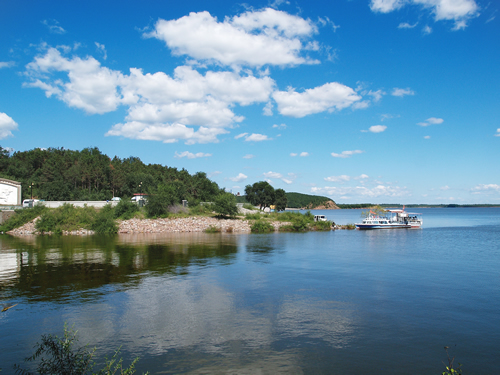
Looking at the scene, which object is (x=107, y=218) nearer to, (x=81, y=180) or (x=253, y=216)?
(x=253, y=216)

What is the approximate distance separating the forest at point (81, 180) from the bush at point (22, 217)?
765 inches

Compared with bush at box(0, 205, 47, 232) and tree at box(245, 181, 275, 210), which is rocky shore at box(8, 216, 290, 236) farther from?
tree at box(245, 181, 275, 210)

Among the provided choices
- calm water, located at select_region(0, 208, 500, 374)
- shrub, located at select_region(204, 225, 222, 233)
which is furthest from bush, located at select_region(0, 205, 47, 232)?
calm water, located at select_region(0, 208, 500, 374)

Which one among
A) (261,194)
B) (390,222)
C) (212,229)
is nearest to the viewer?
(212,229)

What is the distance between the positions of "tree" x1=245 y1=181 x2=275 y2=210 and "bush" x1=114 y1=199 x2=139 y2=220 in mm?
71165

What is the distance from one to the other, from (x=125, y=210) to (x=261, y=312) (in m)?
51.5

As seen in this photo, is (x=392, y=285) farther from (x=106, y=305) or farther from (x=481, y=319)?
(x=106, y=305)

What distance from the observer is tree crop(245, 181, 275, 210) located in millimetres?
128625

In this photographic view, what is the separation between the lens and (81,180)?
8269 centimetres

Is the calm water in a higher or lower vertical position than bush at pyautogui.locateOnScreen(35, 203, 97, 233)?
lower

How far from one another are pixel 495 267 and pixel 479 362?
68.3ft

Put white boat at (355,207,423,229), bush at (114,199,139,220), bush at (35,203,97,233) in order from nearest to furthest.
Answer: bush at (35,203,97,233)
bush at (114,199,139,220)
white boat at (355,207,423,229)

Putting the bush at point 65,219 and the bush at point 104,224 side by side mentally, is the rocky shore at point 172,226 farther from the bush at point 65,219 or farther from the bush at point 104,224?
the bush at point 65,219

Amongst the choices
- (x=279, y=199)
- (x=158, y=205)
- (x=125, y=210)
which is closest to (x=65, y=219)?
(x=125, y=210)
